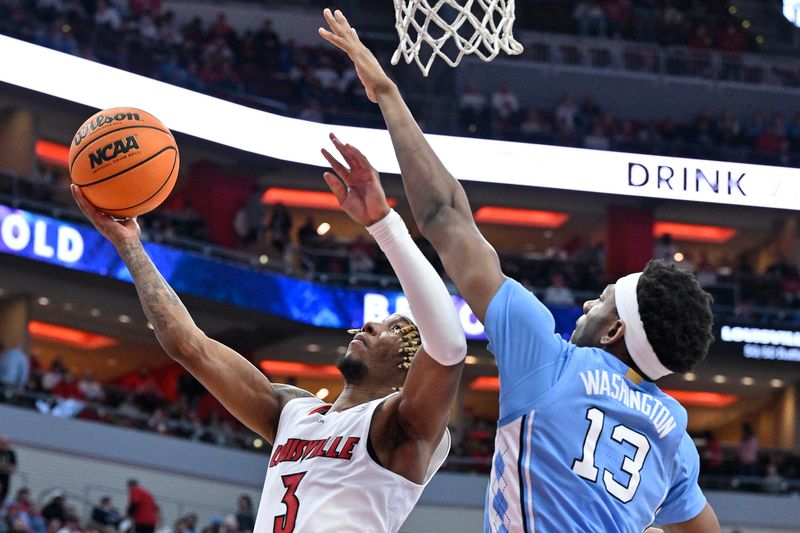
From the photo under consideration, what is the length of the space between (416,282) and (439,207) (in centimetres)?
29

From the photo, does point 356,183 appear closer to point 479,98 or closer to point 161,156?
point 161,156

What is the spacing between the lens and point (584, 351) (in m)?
3.47

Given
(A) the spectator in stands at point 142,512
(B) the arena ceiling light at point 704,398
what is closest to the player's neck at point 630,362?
(A) the spectator in stands at point 142,512

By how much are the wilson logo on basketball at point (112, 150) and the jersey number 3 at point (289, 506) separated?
1.45 m

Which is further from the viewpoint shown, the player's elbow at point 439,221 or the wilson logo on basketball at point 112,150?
the wilson logo on basketball at point 112,150

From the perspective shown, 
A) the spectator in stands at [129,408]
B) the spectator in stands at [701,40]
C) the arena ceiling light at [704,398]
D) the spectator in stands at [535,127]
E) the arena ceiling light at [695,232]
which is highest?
the spectator in stands at [701,40]

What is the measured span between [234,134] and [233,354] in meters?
19.6

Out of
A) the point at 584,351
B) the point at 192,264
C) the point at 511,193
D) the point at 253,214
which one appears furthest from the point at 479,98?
the point at 584,351

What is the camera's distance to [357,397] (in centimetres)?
451

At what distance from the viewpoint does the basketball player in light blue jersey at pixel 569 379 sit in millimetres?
3350

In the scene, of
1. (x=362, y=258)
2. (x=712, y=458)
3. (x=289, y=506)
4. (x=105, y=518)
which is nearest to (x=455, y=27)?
(x=289, y=506)

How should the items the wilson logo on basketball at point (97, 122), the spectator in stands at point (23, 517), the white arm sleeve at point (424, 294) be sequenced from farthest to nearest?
the spectator in stands at point (23, 517) < the wilson logo on basketball at point (97, 122) < the white arm sleeve at point (424, 294)

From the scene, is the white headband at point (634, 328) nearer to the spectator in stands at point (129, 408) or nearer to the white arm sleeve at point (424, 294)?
the white arm sleeve at point (424, 294)

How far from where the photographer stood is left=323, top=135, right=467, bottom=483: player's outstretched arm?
3.65 m
